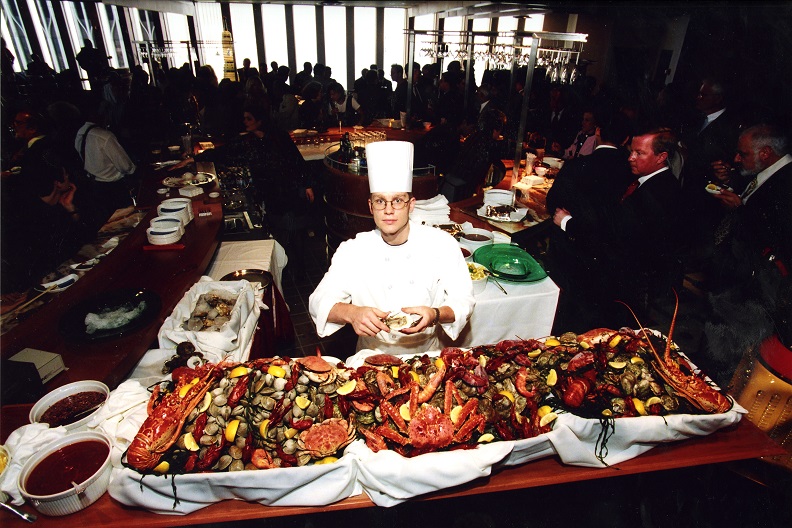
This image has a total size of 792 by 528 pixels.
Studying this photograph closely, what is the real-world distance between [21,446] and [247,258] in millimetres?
2338

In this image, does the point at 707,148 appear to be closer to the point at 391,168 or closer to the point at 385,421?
the point at 391,168

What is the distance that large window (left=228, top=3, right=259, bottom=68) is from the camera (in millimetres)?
12188

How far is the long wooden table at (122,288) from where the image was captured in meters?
2.11

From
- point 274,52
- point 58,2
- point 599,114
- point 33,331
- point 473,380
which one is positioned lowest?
point 33,331

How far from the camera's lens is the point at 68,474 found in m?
1.53

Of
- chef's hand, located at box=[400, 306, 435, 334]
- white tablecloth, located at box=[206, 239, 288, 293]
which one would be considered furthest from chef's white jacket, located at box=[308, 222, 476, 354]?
white tablecloth, located at box=[206, 239, 288, 293]

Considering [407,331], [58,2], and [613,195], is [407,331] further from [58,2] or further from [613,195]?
[58,2]

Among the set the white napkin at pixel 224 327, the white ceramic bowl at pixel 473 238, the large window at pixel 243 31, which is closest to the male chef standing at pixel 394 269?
the white napkin at pixel 224 327

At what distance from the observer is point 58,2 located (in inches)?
404

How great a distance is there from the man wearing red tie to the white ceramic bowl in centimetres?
95

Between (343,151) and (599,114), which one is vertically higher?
(599,114)

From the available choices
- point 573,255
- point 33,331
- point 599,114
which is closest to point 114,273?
point 33,331

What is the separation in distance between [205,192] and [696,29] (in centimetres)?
1019

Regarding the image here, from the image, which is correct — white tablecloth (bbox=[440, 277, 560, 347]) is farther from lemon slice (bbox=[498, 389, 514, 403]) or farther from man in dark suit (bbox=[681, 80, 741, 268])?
man in dark suit (bbox=[681, 80, 741, 268])
